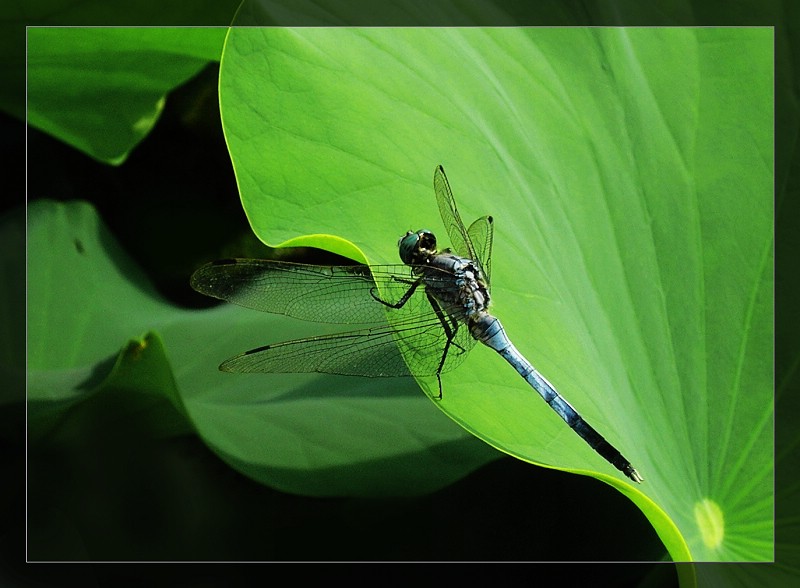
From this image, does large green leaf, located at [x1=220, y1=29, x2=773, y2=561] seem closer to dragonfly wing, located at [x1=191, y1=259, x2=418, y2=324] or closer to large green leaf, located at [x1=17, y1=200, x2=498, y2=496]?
dragonfly wing, located at [x1=191, y1=259, x2=418, y2=324]

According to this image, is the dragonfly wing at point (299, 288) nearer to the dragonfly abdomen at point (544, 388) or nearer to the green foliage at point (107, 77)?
the dragonfly abdomen at point (544, 388)

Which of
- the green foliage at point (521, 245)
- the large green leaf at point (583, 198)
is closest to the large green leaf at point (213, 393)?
the green foliage at point (521, 245)

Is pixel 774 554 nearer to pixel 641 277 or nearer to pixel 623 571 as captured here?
pixel 623 571

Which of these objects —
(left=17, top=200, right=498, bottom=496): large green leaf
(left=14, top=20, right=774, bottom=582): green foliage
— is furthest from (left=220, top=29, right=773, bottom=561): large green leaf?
(left=17, top=200, right=498, bottom=496): large green leaf

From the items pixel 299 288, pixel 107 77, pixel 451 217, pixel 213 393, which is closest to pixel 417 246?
pixel 451 217

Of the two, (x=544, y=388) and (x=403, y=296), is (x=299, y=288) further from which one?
(x=544, y=388)

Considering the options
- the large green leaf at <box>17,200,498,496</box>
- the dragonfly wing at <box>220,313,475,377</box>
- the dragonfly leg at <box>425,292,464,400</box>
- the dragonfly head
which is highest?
the dragonfly head

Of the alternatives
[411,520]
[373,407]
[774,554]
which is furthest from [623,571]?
[373,407]
